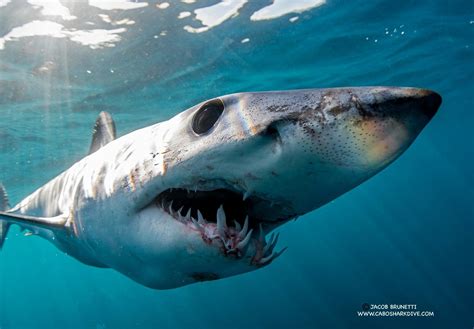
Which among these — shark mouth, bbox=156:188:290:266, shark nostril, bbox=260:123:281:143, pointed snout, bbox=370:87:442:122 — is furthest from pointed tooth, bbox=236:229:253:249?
pointed snout, bbox=370:87:442:122

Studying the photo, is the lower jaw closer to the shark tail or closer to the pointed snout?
the pointed snout

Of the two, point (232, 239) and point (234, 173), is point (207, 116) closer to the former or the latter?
point (234, 173)

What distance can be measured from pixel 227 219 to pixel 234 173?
51 cm

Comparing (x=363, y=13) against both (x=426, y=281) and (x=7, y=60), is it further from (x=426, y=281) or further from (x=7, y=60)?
(x=426, y=281)

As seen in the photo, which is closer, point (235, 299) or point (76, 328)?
point (235, 299)

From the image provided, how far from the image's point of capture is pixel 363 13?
41.9 ft

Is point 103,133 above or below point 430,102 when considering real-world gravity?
below

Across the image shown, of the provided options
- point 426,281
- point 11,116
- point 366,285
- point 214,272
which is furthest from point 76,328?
point 214,272

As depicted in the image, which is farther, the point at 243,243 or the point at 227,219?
the point at 227,219

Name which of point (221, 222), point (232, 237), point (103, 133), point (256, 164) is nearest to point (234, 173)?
point (256, 164)

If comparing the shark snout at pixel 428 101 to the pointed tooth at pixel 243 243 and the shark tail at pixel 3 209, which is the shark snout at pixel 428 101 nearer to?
the pointed tooth at pixel 243 243

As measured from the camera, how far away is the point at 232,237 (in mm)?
2158

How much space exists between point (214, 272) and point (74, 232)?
207 cm

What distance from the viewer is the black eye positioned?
218 cm
